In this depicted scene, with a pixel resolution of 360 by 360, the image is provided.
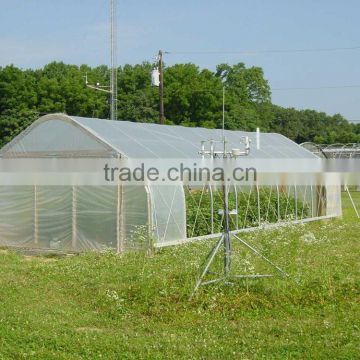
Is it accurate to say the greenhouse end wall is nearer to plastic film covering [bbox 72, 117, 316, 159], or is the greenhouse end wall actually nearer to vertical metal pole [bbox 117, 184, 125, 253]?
vertical metal pole [bbox 117, 184, 125, 253]

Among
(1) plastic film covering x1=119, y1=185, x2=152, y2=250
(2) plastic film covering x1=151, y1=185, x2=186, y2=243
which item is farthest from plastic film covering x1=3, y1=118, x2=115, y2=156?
(2) plastic film covering x1=151, y1=185, x2=186, y2=243

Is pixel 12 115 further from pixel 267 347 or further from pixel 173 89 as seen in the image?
pixel 267 347

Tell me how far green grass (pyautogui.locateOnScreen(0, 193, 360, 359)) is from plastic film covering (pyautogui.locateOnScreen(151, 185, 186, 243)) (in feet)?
7.37

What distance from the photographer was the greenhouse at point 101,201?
12625 millimetres

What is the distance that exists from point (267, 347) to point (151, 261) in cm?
471

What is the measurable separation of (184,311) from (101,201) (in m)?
5.79

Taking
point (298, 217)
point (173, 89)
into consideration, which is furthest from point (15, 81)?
point (298, 217)

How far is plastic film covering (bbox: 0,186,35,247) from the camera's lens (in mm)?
13734

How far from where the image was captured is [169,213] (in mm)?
13008

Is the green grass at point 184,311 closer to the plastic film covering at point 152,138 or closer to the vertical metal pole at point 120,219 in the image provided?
the vertical metal pole at point 120,219

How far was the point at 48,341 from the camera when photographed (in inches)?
254

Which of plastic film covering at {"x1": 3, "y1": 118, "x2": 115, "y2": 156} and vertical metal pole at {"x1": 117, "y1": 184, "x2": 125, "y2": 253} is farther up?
plastic film covering at {"x1": 3, "y1": 118, "x2": 115, "y2": 156}

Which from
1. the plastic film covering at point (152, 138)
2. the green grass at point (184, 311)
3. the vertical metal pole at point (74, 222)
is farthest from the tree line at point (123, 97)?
the green grass at point (184, 311)

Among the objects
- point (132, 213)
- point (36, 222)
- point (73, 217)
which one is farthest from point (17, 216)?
point (132, 213)
